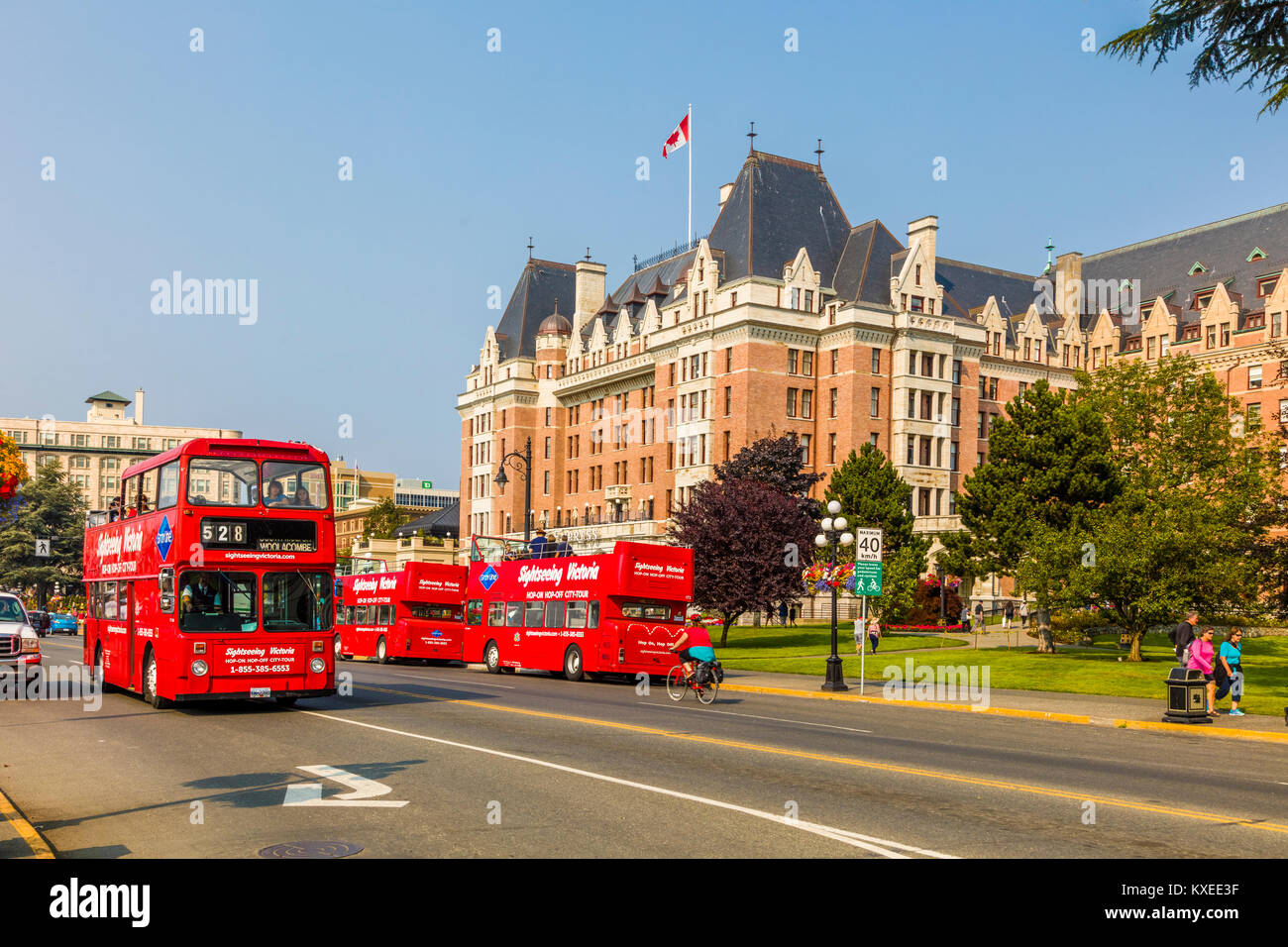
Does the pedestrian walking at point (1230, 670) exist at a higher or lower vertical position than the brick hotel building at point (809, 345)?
lower

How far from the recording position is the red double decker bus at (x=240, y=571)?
19.2 metres

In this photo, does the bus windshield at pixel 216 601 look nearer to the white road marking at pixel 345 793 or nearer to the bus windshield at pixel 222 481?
the bus windshield at pixel 222 481

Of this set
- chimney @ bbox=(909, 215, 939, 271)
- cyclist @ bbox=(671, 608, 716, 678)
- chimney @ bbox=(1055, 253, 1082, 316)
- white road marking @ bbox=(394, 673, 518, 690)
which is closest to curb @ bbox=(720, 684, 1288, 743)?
cyclist @ bbox=(671, 608, 716, 678)

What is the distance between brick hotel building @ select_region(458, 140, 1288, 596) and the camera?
7588 centimetres

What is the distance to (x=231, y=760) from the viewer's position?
44.9 ft

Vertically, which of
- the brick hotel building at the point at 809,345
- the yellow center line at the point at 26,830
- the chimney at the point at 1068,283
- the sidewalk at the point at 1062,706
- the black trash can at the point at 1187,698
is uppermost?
the chimney at the point at 1068,283

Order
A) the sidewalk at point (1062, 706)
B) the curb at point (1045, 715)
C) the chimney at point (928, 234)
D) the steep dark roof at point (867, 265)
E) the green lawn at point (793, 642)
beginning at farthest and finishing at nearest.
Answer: the chimney at point (928, 234)
the steep dark roof at point (867, 265)
the green lawn at point (793, 642)
the sidewalk at point (1062, 706)
the curb at point (1045, 715)

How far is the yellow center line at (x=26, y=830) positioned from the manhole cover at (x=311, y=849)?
1485mm

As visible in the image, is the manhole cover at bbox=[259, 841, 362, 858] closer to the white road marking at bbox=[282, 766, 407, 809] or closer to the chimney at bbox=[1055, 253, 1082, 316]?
the white road marking at bbox=[282, 766, 407, 809]

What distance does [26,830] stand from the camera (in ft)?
29.9

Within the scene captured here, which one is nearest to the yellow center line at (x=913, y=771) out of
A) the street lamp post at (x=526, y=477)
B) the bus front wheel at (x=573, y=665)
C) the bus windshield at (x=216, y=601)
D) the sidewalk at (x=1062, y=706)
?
the bus windshield at (x=216, y=601)

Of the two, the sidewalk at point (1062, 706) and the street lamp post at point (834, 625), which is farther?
the street lamp post at point (834, 625)
